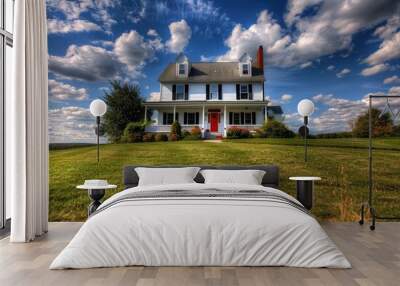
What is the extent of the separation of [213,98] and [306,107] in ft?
5.71

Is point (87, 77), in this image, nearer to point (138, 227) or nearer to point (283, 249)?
point (138, 227)

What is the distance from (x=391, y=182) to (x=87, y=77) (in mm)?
5573

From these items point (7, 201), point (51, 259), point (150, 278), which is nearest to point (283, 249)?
point (150, 278)

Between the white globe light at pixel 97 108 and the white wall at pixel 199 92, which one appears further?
the white wall at pixel 199 92

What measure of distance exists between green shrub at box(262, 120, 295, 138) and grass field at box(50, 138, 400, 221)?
4.0 inches

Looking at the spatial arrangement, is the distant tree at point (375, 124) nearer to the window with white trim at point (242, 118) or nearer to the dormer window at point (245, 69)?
the window with white trim at point (242, 118)

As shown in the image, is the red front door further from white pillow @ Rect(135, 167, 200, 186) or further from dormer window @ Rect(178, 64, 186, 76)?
white pillow @ Rect(135, 167, 200, 186)

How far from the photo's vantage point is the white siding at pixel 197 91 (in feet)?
23.9

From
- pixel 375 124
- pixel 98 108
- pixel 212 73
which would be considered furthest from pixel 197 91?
pixel 375 124

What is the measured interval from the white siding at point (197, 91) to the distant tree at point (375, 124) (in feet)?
9.14

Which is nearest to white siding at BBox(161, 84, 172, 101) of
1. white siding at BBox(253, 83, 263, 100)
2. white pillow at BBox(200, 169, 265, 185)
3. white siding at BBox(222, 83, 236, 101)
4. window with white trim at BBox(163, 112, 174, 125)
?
window with white trim at BBox(163, 112, 174, 125)

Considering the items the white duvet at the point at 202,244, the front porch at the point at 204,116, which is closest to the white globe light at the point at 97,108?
the front porch at the point at 204,116

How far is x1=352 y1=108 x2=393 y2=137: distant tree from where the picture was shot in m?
6.38

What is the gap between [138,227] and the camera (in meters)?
3.24
